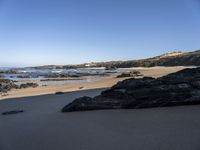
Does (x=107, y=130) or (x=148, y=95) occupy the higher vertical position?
(x=148, y=95)

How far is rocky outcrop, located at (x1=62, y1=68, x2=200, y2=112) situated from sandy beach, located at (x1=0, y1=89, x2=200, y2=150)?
1.20ft

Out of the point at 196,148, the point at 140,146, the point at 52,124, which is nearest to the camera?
the point at 196,148

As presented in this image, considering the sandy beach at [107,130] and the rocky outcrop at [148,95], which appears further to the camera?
the rocky outcrop at [148,95]

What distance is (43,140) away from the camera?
4895 millimetres

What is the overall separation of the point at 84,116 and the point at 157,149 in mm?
2844

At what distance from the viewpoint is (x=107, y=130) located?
523 centimetres

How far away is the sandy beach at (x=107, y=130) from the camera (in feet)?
14.5

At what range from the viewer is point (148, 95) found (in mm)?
7430

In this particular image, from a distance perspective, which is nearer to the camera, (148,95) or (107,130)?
(107,130)

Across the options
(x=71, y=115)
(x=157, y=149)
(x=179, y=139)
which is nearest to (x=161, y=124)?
(x=179, y=139)

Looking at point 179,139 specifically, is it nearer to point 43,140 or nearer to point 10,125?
point 43,140

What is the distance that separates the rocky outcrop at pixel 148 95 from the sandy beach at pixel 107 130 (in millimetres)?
365

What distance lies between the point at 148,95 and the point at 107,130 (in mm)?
2496

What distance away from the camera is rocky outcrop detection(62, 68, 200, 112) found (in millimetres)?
7180
